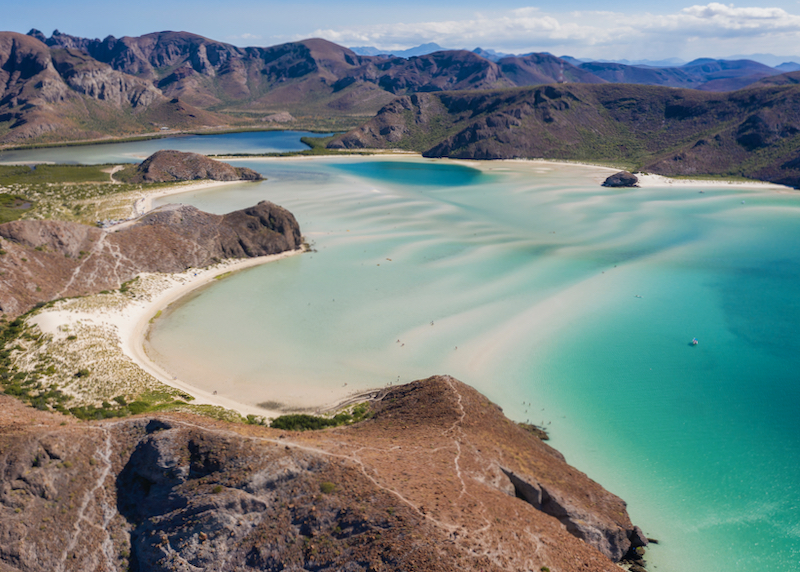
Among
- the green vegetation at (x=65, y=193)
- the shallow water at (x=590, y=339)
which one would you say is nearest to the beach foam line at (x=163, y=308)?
the shallow water at (x=590, y=339)

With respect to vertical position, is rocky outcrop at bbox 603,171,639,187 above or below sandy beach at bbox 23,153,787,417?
above

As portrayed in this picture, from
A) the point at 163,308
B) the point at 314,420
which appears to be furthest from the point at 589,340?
the point at 163,308

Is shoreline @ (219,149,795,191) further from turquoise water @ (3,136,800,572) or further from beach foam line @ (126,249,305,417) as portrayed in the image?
beach foam line @ (126,249,305,417)

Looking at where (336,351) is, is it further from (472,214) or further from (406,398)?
(472,214)

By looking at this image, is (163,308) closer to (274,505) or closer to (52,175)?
(274,505)

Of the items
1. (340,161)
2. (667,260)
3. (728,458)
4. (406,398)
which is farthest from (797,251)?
(340,161)

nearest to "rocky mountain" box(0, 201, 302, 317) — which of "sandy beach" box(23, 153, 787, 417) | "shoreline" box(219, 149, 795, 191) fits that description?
"sandy beach" box(23, 153, 787, 417)
